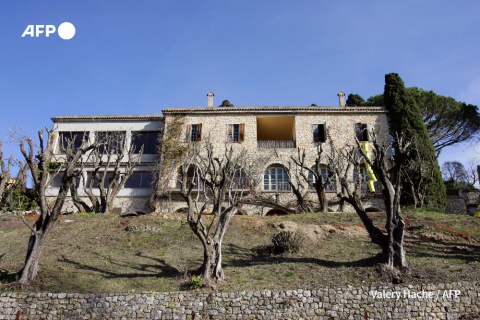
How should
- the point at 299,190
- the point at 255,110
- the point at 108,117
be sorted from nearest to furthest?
the point at 299,190, the point at 255,110, the point at 108,117

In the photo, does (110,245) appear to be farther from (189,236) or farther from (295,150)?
(295,150)

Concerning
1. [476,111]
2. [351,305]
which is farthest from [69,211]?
[476,111]

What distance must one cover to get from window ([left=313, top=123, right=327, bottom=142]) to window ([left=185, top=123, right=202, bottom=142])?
9.33 m

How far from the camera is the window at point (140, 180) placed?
94.4ft

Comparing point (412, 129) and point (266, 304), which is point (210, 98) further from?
point (266, 304)

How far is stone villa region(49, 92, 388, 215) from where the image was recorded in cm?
2830

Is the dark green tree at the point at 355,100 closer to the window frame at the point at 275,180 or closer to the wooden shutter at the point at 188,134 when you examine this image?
the window frame at the point at 275,180

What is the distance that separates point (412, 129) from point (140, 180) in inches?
845

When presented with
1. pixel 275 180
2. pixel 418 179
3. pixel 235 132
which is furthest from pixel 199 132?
pixel 418 179

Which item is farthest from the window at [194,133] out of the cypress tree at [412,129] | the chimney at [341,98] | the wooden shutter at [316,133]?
the cypress tree at [412,129]

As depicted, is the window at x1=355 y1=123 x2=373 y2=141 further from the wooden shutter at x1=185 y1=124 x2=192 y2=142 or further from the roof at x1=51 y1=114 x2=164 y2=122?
the roof at x1=51 y1=114 x2=164 y2=122

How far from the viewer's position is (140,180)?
28953 millimetres

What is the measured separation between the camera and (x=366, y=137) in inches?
1143

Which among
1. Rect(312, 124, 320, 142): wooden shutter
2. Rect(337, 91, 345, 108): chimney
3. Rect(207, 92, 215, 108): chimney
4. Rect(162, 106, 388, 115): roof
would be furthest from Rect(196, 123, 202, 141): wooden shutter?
Rect(337, 91, 345, 108): chimney
